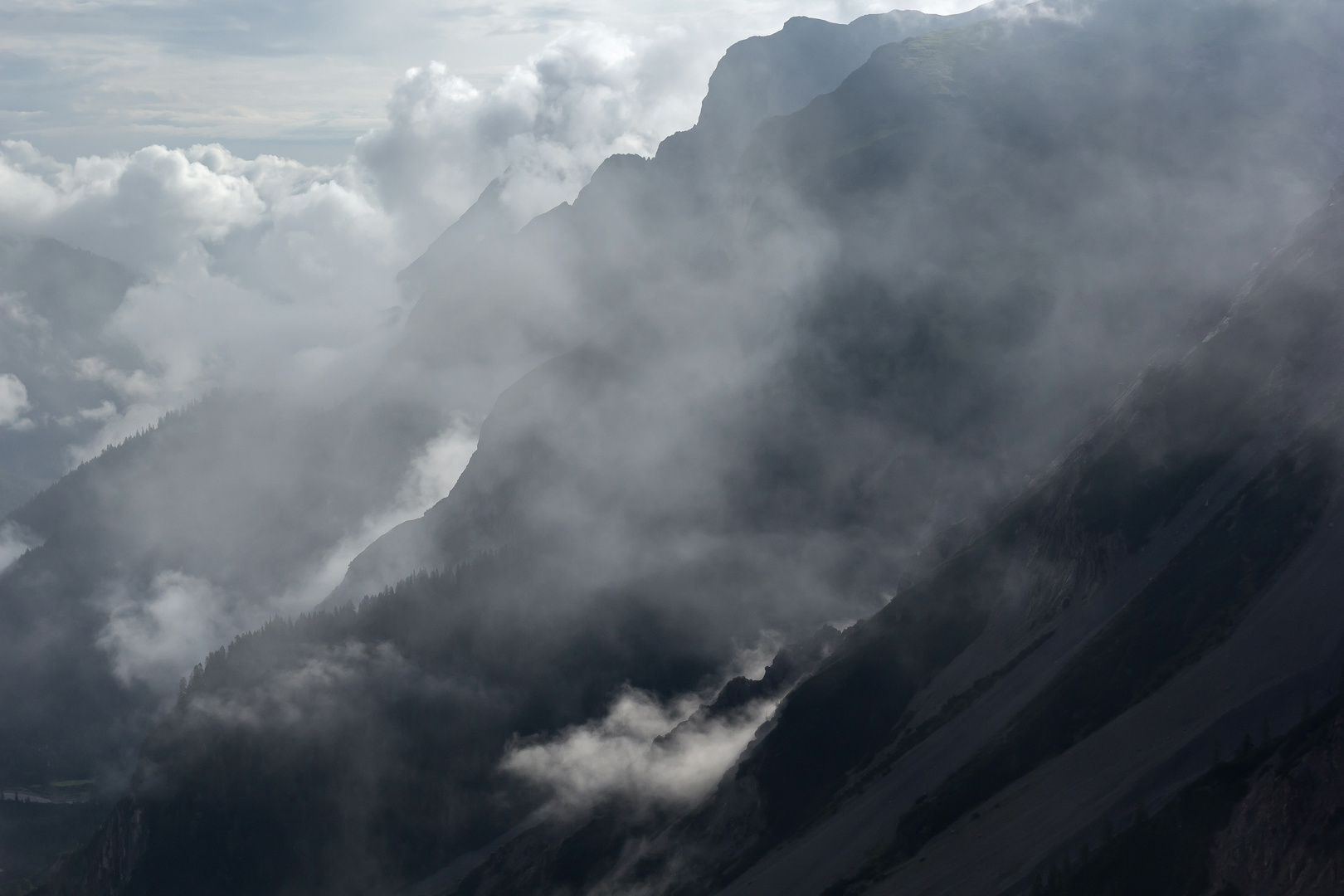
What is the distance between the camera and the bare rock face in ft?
357

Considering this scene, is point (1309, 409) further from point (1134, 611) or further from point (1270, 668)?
point (1270, 668)

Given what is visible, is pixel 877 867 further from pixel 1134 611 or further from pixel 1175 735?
pixel 1134 611

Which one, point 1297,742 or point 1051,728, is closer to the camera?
point 1297,742

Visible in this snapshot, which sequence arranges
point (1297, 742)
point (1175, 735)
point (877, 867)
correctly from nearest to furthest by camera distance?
point (1297, 742) < point (1175, 735) < point (877, 867)

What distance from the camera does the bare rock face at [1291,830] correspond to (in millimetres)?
108812

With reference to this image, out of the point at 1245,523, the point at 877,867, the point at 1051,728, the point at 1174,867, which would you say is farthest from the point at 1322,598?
the point at 877,867

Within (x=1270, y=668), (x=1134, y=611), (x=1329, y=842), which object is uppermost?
(x=1134, y=611)

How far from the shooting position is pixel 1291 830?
11425 cm

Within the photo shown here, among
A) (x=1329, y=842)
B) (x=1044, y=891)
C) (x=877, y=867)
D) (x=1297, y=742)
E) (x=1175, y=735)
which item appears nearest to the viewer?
(x=1329, y=842)

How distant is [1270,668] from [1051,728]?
3455cm

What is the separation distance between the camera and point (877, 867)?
17212 cm

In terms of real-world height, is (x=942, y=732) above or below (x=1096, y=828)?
above

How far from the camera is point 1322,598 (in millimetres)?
158250

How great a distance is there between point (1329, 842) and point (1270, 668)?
149 ft
